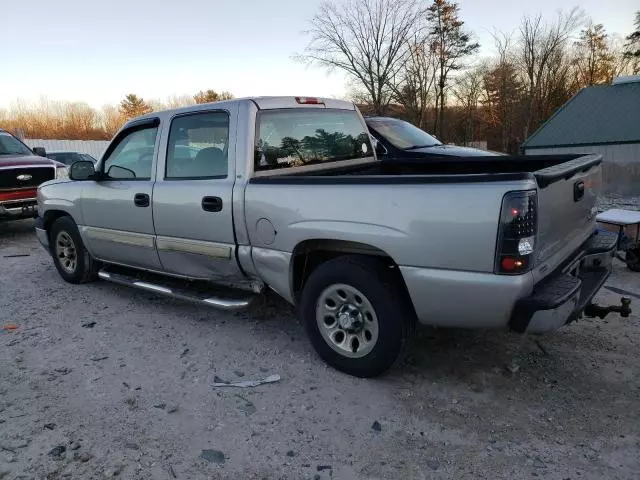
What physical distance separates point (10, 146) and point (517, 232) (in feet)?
33.6

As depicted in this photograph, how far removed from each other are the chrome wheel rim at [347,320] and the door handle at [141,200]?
6.24 feet

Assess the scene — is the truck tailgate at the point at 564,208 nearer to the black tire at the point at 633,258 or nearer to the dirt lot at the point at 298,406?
the dirt lot at the point at 298,406

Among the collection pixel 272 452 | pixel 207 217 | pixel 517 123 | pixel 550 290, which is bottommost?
pixel 272 452

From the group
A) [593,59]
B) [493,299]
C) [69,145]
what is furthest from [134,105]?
[493,299]

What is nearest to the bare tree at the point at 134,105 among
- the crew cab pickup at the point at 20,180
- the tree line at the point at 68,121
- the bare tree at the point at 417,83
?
the tree line at the point at 68,121

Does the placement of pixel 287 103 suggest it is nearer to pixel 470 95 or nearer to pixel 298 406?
pixel 298 406

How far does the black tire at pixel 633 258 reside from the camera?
5.49 m

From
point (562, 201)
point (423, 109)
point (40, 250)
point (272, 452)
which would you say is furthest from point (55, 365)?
point (423, 109)

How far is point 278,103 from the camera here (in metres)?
3.92

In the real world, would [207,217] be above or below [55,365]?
above

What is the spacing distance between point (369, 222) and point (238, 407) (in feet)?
4.60

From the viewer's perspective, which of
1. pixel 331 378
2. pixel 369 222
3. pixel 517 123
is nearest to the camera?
pixel 369 222

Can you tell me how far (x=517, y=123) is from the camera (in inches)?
1458

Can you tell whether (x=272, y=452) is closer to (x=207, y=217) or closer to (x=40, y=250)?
(x=207, y=217)
